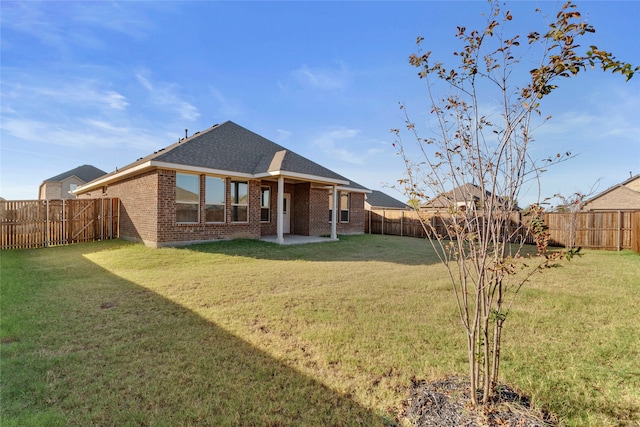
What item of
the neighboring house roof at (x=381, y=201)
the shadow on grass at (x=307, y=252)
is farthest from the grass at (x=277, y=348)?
the neighboring house roof at (x=381, y=201)

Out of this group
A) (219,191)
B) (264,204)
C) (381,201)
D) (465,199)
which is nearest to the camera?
(465,199)

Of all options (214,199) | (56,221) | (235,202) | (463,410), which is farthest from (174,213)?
(463,410)

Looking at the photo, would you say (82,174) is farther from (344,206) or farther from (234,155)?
(344,206)

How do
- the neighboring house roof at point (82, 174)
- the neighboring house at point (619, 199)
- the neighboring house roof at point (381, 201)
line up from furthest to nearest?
the neighboring house roof at point (82, 174)
the neighboring house roof at point (381, 201)
the neighboring house at point (619, 199)

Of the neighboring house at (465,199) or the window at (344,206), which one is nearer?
the neighboring house at (465,199)

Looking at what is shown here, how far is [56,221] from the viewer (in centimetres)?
1292

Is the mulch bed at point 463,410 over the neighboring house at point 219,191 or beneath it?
beneath

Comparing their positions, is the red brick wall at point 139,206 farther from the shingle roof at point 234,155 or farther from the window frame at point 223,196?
the window frame at point 223,196

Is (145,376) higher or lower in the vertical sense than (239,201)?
lower

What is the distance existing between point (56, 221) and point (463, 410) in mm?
16730

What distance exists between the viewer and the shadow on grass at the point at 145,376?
2.31 metres

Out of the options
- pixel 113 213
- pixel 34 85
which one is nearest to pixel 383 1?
pixel 34 85

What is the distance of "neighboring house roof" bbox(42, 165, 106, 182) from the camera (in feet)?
128

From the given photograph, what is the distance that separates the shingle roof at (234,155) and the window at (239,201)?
0.71 meters
